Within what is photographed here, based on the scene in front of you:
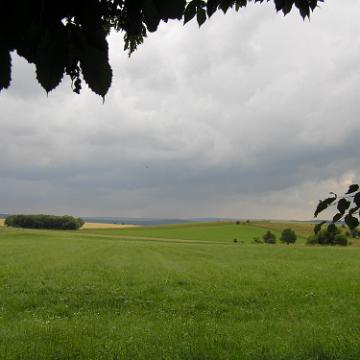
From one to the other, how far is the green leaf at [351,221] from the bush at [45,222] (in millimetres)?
120687

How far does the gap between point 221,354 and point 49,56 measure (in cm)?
727

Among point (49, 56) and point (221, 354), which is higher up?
point (49, 56)

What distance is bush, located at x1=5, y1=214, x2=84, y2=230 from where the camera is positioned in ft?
396

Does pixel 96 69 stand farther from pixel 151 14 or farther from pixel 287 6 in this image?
pixel 287 6

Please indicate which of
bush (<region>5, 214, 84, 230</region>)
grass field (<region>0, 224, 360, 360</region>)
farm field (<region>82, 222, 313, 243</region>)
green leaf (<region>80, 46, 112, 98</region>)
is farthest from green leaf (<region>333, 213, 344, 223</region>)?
bush (<region>5, 214, 84, 230</region>)

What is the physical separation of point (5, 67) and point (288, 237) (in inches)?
3324

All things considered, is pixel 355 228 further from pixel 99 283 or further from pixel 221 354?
pixel 99 283

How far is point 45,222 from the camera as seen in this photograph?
12212 centimetres

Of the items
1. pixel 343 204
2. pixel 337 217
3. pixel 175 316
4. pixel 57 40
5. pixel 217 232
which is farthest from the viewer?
pixel 217 232

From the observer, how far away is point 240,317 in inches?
459

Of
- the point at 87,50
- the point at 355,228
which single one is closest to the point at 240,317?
the point at 355,228

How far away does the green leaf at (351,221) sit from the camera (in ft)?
13.6

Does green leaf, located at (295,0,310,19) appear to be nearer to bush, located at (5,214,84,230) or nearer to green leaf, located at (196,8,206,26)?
green leaf, located at (196,8,206,26)

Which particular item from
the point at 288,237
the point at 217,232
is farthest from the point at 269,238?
the point at 217,232
